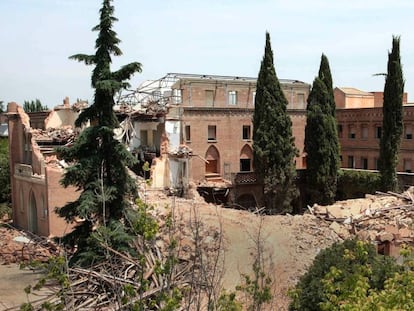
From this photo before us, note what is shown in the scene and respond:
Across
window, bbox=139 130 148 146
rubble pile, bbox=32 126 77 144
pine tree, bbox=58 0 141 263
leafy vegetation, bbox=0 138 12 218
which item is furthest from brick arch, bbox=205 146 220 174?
pine tree, bbox=58 0 141 263

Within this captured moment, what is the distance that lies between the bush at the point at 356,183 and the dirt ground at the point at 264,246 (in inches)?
619

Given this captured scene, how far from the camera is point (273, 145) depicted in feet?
120

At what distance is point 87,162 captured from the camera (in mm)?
18109

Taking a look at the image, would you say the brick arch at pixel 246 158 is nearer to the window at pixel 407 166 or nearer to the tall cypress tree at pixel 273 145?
the tall cypress tree at pixel 273 145

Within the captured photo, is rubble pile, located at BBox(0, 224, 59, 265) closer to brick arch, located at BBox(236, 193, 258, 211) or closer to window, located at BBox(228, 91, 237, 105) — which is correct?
brick arch, located at BBox(236, 193, 258, 211)

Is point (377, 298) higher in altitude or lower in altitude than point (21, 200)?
higher

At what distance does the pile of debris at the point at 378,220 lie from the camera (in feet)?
69.5

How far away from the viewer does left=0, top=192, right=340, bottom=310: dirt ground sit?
723 inches

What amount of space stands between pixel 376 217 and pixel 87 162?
44.3 feet

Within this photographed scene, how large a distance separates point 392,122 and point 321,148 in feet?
17.2

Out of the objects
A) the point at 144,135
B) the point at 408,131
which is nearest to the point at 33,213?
the point at 144,135

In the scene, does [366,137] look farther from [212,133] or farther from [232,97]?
[212,133]

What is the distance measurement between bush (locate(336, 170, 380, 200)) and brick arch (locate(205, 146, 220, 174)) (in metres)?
10.1

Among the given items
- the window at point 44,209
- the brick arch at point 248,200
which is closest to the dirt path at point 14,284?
the window at point 44,209
